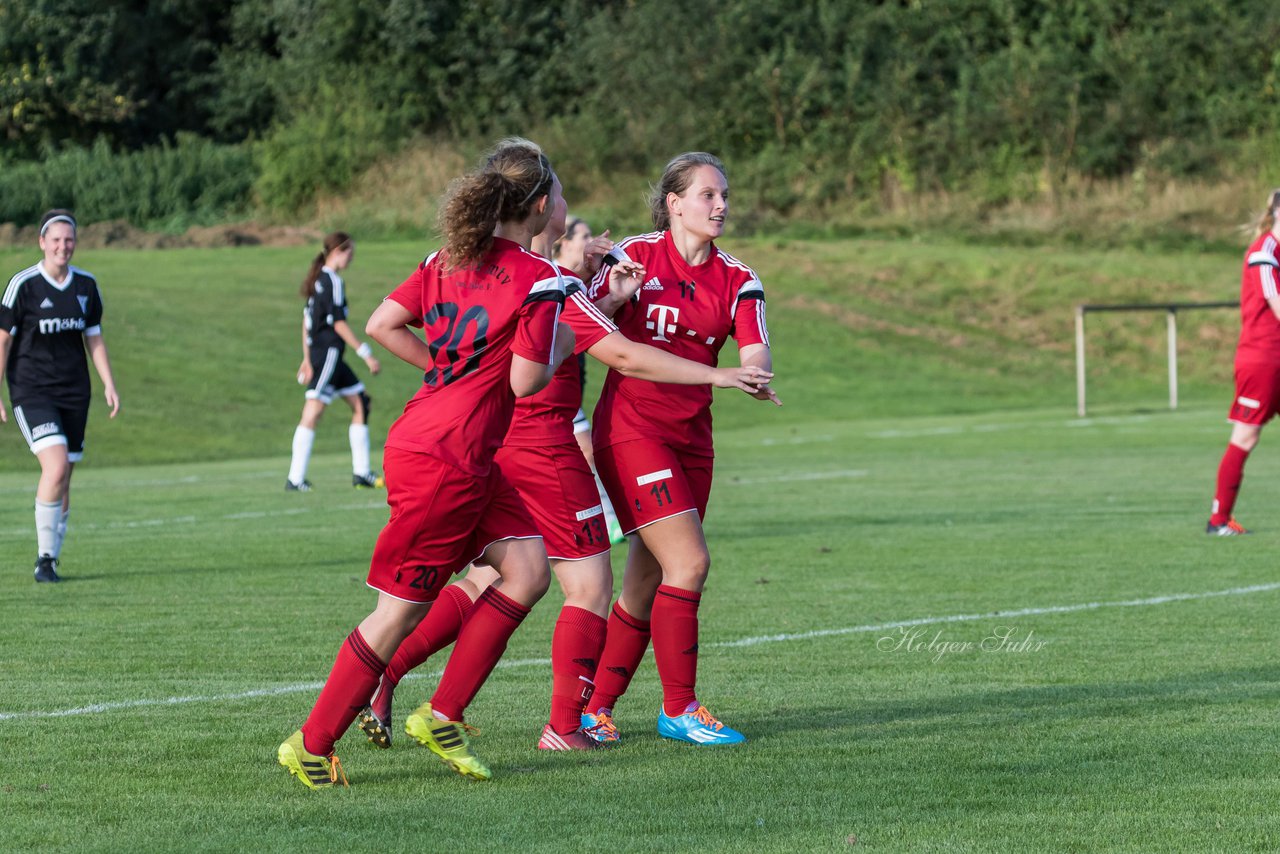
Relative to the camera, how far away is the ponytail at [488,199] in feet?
16.5

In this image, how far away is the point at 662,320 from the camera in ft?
19.1

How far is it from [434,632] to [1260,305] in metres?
7.46

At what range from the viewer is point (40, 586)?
9562 mm

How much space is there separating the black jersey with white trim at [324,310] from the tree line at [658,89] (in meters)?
30.3

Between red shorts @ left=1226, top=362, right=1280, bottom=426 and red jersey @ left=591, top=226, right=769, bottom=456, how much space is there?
6.49 m

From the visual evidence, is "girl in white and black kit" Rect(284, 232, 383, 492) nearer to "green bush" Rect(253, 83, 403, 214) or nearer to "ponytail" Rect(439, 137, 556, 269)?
"ponytail" Rect(439, 137, 556, 269)

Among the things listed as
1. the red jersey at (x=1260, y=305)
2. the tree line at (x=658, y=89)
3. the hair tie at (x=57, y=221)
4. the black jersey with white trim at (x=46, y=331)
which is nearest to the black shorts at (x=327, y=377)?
the black jersey with white trim at (x=46, y=331)

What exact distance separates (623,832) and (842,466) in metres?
13.6

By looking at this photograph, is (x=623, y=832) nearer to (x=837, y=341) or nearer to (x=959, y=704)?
(x=959, y=704)

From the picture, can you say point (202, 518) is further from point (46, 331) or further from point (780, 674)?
point (780, 674)

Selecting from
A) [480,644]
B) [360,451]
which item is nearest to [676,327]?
[480,644]

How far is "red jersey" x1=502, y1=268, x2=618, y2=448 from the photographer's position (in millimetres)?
5289

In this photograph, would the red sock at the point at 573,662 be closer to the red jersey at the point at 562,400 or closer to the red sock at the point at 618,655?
the red sock at the point at 618,655

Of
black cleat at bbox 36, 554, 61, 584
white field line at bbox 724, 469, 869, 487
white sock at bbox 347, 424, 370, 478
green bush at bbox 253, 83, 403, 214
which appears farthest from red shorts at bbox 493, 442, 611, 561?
green bush at bbox 253, 83, 403, 214
